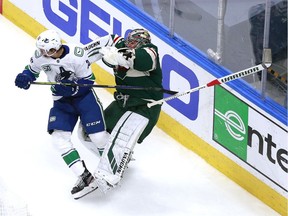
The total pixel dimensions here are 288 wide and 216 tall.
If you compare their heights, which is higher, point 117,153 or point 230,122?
point 117,153

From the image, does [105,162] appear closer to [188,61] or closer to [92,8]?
[188,61]

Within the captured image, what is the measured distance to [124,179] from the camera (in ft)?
16.2

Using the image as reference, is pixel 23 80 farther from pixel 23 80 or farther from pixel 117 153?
pixel 117 153

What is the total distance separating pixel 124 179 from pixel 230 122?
760mm

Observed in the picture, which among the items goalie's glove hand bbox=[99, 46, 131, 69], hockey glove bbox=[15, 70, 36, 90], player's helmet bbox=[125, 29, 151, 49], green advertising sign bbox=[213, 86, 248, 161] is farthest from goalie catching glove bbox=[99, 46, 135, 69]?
green advertising sign bbox=[213, 86, 248, 161]

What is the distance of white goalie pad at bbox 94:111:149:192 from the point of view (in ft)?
15.0

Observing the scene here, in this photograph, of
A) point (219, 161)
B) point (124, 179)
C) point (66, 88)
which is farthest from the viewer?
point (219, 161)

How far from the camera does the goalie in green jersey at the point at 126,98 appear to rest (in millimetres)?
4543

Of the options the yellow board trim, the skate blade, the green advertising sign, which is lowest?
the yellow board trim

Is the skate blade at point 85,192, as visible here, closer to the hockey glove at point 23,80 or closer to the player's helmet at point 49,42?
the hockey glove at point 23,80

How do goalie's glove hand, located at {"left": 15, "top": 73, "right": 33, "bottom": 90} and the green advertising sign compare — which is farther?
the green advertising sign

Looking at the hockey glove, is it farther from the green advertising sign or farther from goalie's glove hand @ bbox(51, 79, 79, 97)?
the green advertising sign

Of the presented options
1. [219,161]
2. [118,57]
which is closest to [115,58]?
[118,57]

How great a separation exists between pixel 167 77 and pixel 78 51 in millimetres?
941
